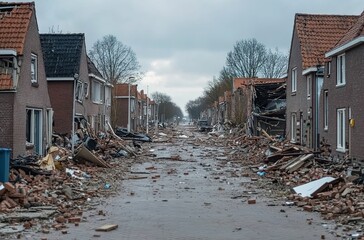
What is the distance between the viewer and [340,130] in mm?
24641

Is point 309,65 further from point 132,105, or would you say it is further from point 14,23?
point 132,105

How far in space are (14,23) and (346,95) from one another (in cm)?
1410

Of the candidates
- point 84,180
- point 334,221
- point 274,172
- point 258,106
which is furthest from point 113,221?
point 258,106

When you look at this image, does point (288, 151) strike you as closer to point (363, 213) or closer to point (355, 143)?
point (355, 143)

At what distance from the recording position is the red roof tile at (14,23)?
22.6 m

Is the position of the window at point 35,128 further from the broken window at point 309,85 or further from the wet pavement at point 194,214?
the broken window at point 309,85

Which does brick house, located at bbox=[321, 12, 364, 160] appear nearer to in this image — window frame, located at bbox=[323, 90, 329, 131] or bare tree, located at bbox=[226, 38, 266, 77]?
window frame, located at bbox=[323, 90, 329, 131]

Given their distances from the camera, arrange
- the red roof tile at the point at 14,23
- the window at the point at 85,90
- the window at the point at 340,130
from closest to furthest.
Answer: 1. the red roof tile at the point at 14,23
2. the window at the point at 340,130
3. the window at the point at 85,90

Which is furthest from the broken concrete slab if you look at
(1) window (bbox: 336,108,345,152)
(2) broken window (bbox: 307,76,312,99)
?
(2) broken window (bbox: 307,76,312,99)

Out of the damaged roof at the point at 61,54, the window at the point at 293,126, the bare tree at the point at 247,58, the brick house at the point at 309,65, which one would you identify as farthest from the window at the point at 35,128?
the bare tree at the point at 247,58

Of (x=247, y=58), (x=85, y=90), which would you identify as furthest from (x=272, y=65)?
(x=85, y=90)

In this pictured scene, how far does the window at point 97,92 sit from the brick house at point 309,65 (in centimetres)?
1607

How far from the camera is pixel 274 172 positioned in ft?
76.3

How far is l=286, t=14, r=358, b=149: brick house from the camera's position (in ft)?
97.9
